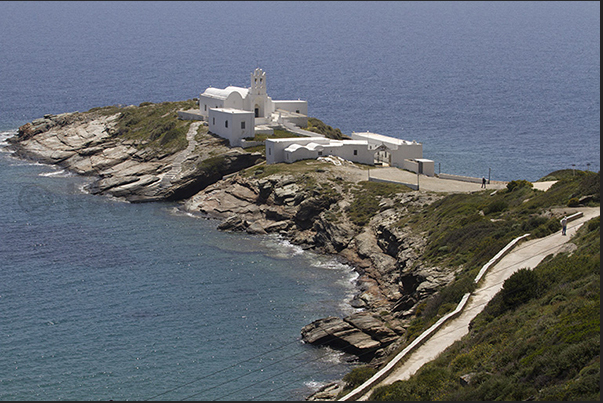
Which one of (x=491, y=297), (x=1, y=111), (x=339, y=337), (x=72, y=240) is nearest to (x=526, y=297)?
(x=491, y=297)

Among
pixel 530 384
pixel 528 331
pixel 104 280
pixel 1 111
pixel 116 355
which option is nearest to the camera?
pixel 530 384

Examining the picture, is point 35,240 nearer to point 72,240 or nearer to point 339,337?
point 72,240

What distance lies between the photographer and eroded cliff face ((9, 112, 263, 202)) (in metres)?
86.1

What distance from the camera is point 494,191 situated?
66.4 m

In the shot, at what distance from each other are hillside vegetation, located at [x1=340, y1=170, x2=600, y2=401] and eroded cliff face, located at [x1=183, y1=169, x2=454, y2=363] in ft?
8.40

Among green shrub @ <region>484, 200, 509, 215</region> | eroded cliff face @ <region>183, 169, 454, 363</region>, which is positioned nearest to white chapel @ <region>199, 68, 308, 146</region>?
eroded cliff face @ <region>183, 169, 454, 363</region>

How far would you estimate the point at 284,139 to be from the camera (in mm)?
87438

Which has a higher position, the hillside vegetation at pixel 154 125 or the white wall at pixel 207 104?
the white wall at pixel 207 104

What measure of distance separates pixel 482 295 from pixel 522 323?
692 cm

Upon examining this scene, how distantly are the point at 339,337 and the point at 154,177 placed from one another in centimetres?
4522

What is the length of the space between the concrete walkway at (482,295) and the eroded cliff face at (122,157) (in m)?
46.1

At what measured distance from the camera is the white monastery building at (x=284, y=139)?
85.2 meters

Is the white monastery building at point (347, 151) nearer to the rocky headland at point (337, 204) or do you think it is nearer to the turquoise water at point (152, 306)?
the rocky headland at point (337, 204)

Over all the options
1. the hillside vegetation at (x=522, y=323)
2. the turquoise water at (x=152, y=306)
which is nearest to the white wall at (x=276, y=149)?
the turquoise water at (x=152, y=306)
